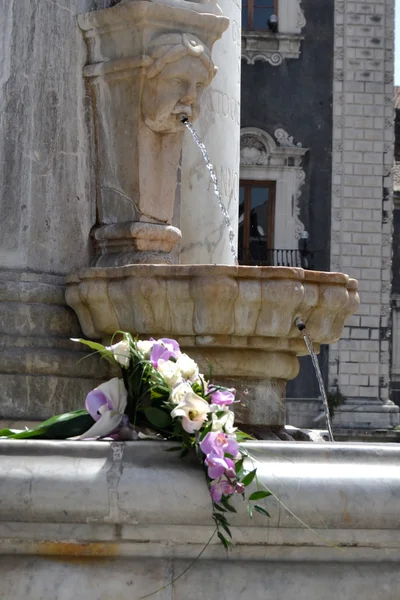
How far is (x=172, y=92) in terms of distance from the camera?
5961mm

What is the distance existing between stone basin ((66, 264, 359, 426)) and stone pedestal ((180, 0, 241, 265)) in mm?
916

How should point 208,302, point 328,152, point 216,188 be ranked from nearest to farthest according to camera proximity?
point 208,302 → point 216,188 → point 328,152

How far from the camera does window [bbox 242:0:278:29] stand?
26094mm

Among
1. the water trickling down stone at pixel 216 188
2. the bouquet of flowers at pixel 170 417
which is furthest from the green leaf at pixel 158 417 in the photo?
the water trickling down stone at pixel 216 188

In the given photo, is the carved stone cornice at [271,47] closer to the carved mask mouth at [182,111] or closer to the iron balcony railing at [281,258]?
the iron balcony railing at [281,258]

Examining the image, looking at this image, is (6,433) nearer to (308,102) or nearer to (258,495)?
(258,495)

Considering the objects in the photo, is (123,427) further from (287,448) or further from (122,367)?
(287,448)

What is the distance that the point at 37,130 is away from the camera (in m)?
Result: 5.84

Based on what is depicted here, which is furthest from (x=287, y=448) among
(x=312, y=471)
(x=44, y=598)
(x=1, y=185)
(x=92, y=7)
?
(x=92, y=7)

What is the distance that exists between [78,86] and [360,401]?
19712 mm

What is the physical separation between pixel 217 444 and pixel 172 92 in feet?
8.68

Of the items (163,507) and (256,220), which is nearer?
(163,507)

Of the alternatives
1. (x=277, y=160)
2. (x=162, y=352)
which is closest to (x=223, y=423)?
(x=162, y=352)

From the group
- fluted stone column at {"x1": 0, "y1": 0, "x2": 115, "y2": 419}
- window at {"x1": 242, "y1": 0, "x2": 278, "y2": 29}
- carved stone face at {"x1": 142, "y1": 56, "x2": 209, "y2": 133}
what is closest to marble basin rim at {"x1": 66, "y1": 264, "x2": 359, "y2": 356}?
fluted stone column at {"x1": 0, "y1": 0, "x2": 115, "y2": 419}
